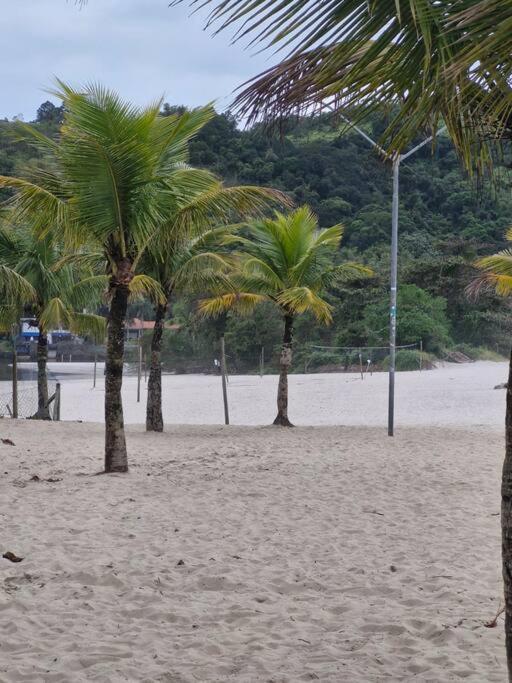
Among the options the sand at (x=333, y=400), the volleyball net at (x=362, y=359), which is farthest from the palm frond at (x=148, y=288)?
the volleyball net at (x=362, y=359)

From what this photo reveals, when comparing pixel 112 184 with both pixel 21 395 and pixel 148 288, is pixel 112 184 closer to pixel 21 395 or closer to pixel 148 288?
pixel 148 288

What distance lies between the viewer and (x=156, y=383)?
1631cm

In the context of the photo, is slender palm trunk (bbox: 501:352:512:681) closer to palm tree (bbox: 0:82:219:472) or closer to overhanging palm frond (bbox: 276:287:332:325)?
palm tree (bbox: 0:82:219:472)

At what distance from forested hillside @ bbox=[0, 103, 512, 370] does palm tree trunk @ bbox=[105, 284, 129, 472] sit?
118ft

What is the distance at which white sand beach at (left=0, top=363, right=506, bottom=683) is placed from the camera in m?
3.88

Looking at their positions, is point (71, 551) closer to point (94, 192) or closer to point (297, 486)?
point (297, 486)

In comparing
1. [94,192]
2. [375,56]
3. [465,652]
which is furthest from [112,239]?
[375,56]

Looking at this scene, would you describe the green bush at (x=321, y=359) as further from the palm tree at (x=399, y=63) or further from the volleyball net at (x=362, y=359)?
the palm tree at (x=399, y=63)

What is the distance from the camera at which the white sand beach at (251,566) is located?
3.88 metres

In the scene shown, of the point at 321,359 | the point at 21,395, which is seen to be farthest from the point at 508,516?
the point at 321,359

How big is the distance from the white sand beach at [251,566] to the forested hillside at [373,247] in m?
36.2

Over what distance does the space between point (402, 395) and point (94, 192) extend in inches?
822

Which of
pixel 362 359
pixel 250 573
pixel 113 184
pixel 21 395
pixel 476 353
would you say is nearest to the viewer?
pixel 250 573

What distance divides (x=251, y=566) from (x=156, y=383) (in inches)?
427
